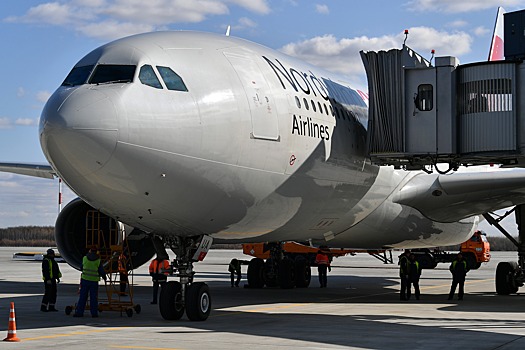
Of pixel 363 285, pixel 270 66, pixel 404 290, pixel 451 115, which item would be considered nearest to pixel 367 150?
pixel 451 115

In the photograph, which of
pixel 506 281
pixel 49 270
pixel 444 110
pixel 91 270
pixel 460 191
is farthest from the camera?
pixel 506 281

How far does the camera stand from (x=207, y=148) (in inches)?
465

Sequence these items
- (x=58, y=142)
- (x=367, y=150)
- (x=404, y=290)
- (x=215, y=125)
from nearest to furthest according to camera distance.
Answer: (x=58, y=142)
(x=215, y=125)
(x=367, y=150)
(x=404, y=290)

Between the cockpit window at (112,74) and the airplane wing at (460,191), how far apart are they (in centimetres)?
793

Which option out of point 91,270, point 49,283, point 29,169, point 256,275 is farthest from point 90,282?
point 29,169

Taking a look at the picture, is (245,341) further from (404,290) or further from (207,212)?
(404,290)

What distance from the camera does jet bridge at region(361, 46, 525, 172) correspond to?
14727mm

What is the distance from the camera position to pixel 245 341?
1098cm

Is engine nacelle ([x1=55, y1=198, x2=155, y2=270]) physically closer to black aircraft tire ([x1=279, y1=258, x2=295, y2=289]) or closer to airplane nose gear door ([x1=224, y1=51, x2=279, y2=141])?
black aircraft tire ([x1=279, y1=258, x2=295, y2=289])

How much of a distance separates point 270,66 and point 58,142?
441 cm

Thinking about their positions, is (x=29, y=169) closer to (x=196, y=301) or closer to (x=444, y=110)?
(x=196, y=301)

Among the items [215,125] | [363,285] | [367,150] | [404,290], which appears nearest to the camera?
[215,125]

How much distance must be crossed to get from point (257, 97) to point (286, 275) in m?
10.8

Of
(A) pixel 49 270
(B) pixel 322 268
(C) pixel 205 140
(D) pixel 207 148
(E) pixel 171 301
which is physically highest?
(C) pixel 205 140
